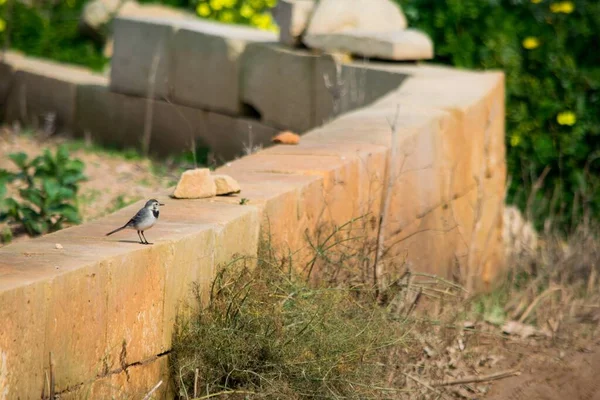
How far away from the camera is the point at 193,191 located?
391cm

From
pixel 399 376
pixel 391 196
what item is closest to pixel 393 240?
pixel 391 196

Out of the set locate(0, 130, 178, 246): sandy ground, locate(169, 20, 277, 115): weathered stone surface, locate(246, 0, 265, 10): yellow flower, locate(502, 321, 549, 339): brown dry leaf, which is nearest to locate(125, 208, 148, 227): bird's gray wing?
locate(0, 130, 178, 246): sandy ground

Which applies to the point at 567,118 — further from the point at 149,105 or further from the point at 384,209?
the point at 384,209

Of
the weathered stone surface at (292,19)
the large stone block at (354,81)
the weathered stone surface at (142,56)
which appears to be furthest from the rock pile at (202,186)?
the weathered stone surface at (142,56)

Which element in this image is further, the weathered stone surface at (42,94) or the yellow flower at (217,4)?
the yellow flower at (217,4)

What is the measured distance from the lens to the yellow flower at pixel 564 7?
8.26 metres

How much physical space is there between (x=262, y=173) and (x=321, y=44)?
9.32 ft

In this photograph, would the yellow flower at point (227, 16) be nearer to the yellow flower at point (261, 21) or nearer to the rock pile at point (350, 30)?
the yellow flower at point (261, 21)

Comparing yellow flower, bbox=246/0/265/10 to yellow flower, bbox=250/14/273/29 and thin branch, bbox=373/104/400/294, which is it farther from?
thin branch, bbox=373/104/400/294

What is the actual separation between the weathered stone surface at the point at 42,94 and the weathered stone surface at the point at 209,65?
3.46 ft

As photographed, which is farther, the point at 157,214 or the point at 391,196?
the point at 391,196

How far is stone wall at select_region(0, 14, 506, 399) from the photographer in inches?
118

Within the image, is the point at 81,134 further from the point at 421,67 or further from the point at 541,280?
the point at 541,280

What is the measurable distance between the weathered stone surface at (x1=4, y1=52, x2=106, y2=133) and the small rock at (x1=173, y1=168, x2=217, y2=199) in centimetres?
474
